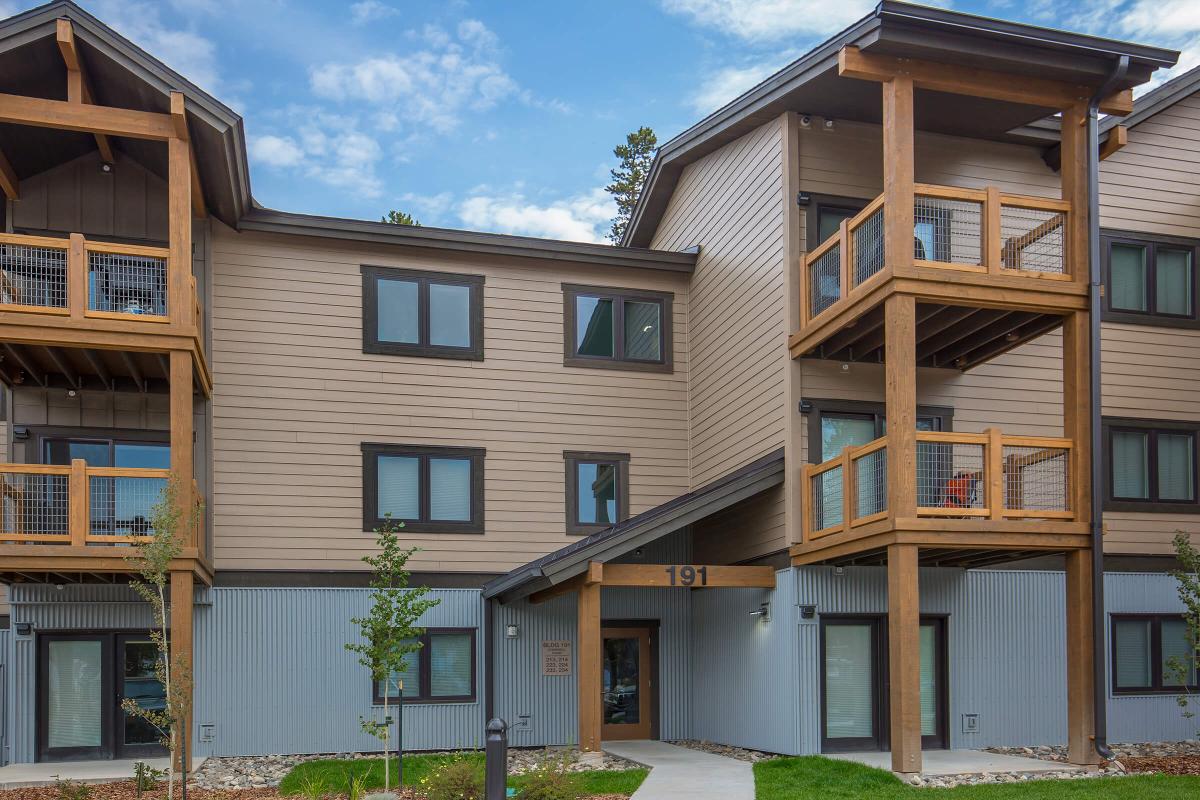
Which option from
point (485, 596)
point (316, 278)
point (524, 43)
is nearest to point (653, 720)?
point (485, 596)

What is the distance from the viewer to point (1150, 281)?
18.6 m

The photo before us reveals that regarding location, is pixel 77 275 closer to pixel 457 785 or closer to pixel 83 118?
pixel 83 118

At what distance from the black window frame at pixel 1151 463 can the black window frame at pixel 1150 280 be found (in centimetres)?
159

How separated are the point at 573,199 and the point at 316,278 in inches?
2307

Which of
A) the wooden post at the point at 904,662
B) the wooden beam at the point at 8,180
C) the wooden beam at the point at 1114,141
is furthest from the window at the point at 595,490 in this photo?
the wooden beam at the point at 8,180

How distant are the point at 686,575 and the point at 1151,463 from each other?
25.4 ft

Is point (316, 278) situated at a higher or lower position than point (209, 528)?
higher

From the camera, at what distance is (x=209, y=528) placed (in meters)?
17.4

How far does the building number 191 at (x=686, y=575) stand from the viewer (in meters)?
16.4

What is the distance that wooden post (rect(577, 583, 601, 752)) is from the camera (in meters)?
15.6

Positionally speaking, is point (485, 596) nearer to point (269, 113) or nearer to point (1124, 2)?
point (1124, 2)

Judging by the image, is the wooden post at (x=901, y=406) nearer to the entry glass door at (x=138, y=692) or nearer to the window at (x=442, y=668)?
the window at (x=442, y=668)

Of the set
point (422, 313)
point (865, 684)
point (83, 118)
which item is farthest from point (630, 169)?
point (865, 684)

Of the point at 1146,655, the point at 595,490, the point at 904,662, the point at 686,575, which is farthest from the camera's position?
the point at 595,490
